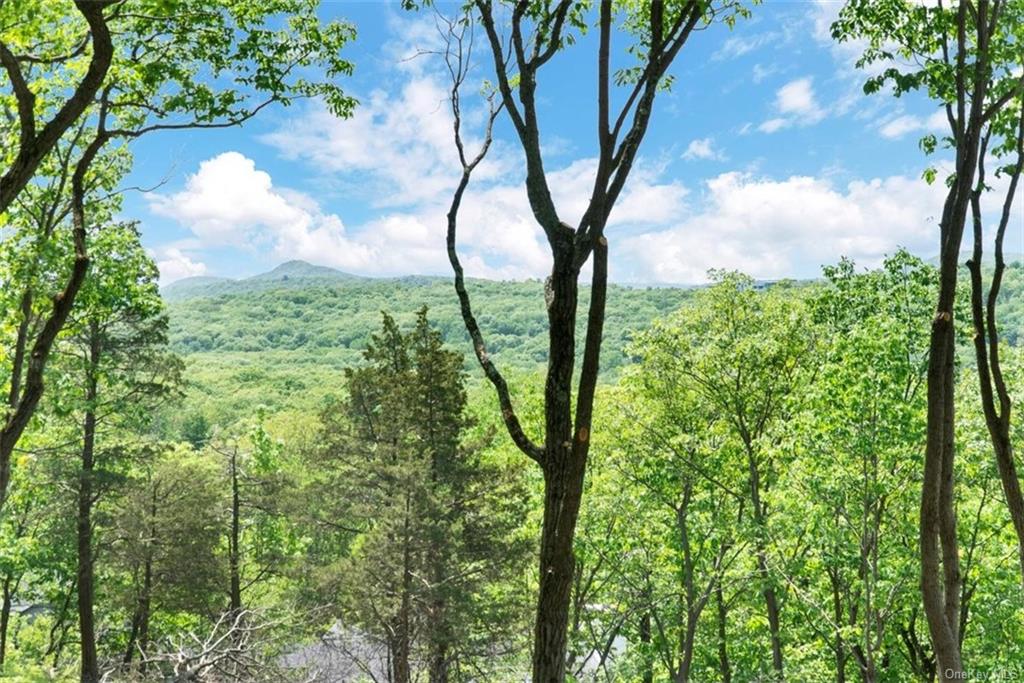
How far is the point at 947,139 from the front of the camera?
5.92 meters

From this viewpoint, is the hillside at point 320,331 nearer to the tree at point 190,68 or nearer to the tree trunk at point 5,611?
the tree trunk at point 5,611

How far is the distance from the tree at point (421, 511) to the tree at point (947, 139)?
10.5 meters

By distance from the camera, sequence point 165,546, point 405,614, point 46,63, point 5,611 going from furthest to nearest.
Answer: point 5,611 < point 165,546 < point 405,614 < point 46,63

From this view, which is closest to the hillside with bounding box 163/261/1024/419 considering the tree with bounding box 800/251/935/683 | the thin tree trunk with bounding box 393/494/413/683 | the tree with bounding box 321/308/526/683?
the tree with bounding box 800/251/935/683

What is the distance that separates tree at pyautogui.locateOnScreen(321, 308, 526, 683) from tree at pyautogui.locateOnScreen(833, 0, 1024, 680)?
10521 millimetres

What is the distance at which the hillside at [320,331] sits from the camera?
87.6m

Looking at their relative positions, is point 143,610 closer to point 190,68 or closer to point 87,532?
point 87,532

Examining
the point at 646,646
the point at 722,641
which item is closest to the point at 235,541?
the point at 646,646

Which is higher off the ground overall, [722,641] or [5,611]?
[722,641]

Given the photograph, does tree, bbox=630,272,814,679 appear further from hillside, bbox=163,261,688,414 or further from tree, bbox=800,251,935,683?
hillside, bbox=163,261,688,414

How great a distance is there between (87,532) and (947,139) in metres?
16.9

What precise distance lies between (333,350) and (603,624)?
128 m

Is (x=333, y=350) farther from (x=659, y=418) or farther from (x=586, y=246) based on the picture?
(x=586, y=246)

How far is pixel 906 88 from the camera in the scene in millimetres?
5645
